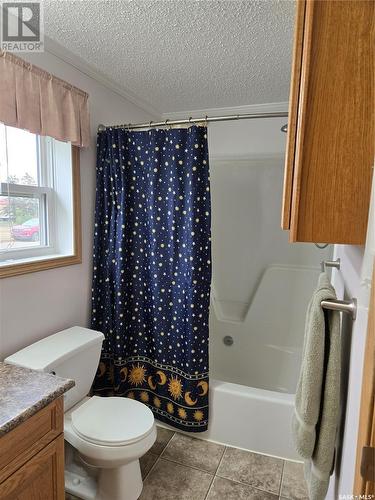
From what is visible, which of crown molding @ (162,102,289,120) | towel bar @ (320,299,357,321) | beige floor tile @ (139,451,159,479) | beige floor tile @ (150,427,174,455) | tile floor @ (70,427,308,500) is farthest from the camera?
crown molding @ (162,102,289,120)

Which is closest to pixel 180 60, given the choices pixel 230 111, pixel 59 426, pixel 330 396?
pixel 230 111

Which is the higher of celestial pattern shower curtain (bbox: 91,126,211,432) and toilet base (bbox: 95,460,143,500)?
celestial pattern shower curtain (bbox: 91,126,211,432)

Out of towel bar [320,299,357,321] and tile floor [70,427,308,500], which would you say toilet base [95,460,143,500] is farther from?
towel bar [320,299,357,321]

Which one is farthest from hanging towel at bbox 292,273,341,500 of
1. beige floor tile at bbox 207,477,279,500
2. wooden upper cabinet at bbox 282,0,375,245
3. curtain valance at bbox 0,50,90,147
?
curtain valance at bbox 0,50,90,147

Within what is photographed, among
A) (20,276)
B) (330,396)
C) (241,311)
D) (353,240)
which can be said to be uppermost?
(353,240)

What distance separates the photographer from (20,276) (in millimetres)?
1538

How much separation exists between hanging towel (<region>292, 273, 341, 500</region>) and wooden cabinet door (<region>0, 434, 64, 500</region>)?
0.89 meters

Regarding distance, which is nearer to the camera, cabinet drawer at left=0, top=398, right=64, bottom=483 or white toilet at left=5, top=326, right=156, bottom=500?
cabinet drawer at left=0, top=398, right=64, bottom=483

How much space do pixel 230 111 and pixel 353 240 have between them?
215 cm

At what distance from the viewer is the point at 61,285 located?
180 centimetres

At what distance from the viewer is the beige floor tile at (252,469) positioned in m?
1.62

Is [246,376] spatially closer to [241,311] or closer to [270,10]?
[241,311]

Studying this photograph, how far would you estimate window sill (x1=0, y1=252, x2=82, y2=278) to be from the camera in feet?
4.81

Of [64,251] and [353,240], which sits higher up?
[353,240]
